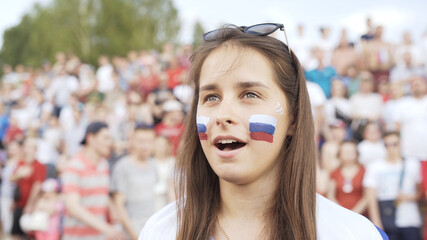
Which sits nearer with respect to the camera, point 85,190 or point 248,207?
point 248,207

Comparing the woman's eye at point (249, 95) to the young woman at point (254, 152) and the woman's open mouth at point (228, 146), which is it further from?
the woman's open mouth at point (228, 146)

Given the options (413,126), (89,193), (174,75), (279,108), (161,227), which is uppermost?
(279,108)

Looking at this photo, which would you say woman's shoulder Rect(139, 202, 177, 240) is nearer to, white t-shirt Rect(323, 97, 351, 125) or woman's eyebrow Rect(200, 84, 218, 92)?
woman's eyebrow Rect(200, 84, 218, 92)

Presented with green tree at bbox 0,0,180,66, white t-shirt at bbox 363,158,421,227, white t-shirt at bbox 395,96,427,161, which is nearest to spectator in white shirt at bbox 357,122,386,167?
white t-shirt at bbox 395,96,427,161

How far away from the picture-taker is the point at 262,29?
186 centimetres

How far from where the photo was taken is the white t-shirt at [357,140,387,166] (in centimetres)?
680

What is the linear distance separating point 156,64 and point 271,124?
1139 centimetres

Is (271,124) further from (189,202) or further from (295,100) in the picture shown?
(189,202)

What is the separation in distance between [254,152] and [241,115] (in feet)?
0.46

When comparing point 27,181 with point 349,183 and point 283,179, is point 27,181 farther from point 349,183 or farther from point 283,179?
point 283,179

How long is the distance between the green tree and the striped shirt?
3682cm

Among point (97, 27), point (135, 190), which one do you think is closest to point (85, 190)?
point (135, 190)

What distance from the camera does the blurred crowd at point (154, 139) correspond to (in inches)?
203

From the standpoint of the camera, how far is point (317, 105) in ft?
24.9
